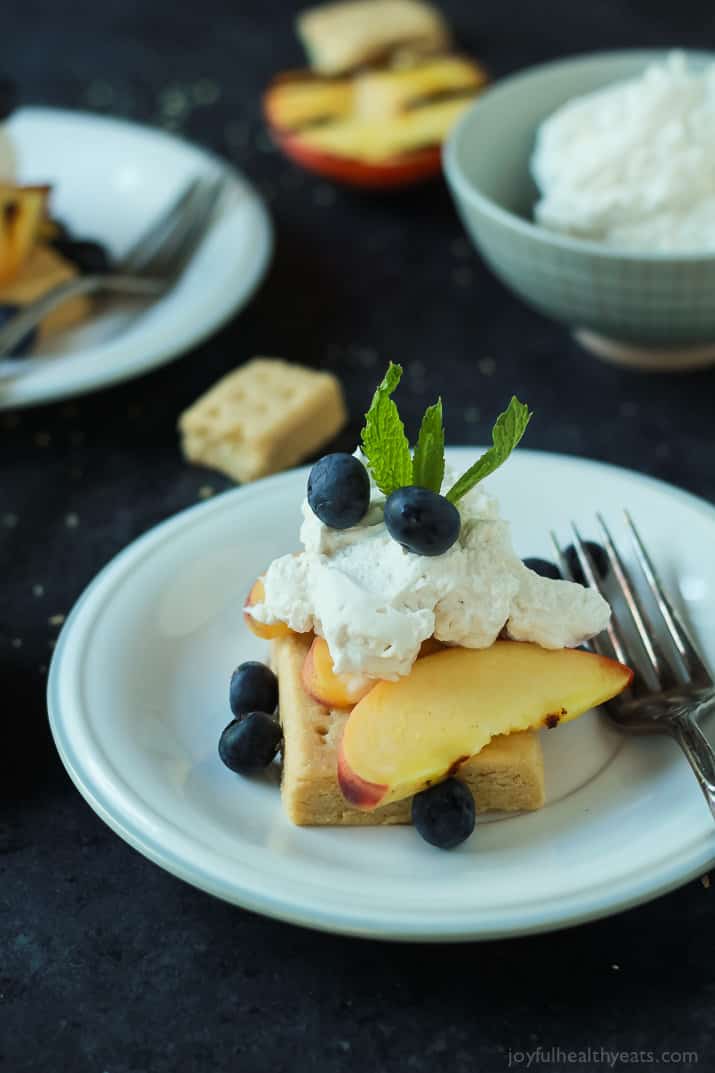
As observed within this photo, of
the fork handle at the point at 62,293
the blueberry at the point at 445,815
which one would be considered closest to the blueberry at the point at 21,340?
the fork handle at the point at 62,293

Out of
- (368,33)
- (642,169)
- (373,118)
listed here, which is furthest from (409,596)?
(368,33)

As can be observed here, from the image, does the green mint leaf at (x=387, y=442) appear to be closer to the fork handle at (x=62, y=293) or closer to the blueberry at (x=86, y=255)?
the fork handle at (x=62, y=293)

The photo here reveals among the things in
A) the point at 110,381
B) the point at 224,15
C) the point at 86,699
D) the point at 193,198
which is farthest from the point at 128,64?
the point at 86,699

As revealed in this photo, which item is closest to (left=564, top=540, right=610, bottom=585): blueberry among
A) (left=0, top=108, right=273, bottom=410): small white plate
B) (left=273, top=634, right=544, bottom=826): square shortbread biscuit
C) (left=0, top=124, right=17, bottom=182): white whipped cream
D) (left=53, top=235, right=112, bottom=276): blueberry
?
(left=273, top=634, right=544, bottom=826): square shortbread biscuit

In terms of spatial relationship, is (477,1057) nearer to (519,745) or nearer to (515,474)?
(519,745)

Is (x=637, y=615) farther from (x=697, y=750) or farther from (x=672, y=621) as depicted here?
(x=697, y=750)

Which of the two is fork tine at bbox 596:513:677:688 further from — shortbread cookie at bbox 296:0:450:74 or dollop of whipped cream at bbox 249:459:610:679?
shortbread cookie at bbox 296:0:450:74
